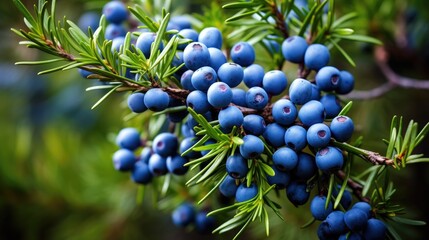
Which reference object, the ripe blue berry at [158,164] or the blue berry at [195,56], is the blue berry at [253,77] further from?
the ripe blue berry at [158,164]

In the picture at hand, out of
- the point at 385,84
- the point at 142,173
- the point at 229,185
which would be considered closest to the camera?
the point at 229,185

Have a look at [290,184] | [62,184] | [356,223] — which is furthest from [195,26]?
[62,184]

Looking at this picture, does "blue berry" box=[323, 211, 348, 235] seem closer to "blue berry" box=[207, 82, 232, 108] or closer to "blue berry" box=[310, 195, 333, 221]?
"blue berry" box=[310, 195, 333, 221]

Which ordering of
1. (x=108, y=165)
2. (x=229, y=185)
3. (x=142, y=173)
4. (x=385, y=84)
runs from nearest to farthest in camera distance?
(x=229, y=185), (x=142, y=173), (x=385, y=84), (x=108, y=165)

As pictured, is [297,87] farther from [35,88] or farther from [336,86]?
[35,88]

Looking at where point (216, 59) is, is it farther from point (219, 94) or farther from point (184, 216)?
point (184, 216)

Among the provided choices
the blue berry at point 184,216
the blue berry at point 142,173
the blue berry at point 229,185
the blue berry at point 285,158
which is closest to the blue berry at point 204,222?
the blue berry at point 184,216

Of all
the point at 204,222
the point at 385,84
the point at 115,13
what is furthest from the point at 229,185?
the point at 385,84
